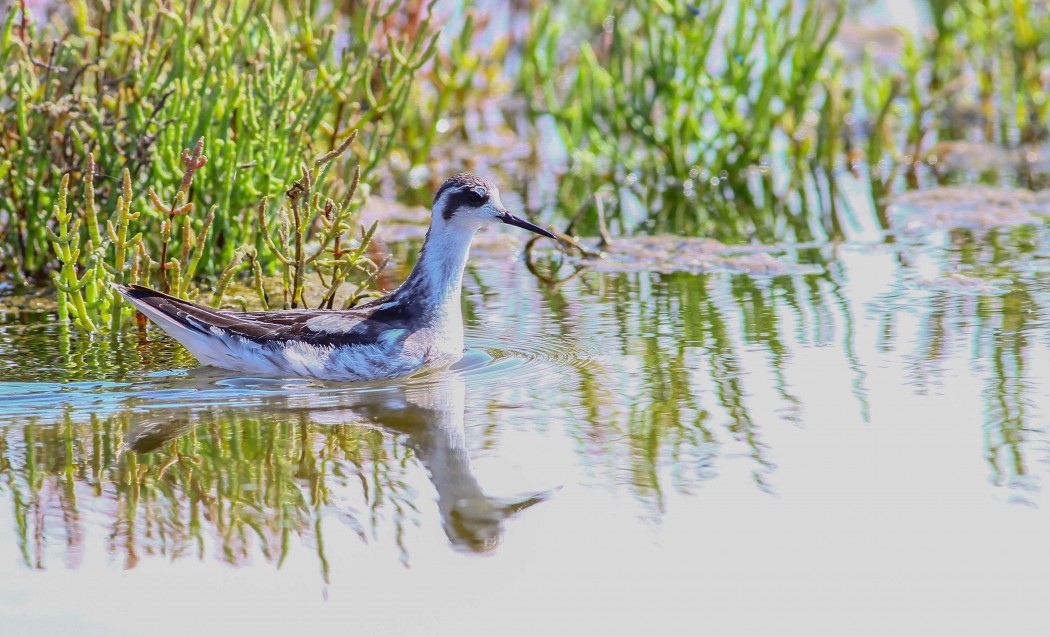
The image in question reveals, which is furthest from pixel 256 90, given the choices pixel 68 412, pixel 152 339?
pixel 68 412

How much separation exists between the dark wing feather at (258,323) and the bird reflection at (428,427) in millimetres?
211

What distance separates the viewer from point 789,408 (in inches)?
206

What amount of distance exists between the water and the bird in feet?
0.31

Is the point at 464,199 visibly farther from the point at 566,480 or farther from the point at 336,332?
the point at 566,480

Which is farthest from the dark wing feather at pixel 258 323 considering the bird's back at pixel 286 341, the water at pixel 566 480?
the water at pixel 566 480

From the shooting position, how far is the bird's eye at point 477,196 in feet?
20.3

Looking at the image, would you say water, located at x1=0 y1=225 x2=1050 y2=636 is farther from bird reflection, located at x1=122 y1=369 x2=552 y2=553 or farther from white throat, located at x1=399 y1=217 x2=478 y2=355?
white throat, located at x1=399 y1=217 x2=478 y2=355

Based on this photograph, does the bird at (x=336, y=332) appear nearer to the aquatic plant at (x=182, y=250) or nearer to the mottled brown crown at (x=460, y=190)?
the mottled brown crown at (x=460, y=190)

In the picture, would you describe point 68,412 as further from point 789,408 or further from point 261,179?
point 789,408

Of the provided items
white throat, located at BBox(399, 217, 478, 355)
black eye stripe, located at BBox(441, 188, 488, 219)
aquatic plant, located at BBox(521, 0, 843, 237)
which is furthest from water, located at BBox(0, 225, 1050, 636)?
aquatic plant, located at BBox(521, 0, 843, 237)

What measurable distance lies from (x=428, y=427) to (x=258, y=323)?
988mm

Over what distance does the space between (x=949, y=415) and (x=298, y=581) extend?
2.38m

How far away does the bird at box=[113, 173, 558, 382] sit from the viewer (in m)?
5.77

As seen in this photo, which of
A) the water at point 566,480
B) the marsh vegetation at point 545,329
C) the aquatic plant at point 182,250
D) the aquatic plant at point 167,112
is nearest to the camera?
the water at point 566,480
